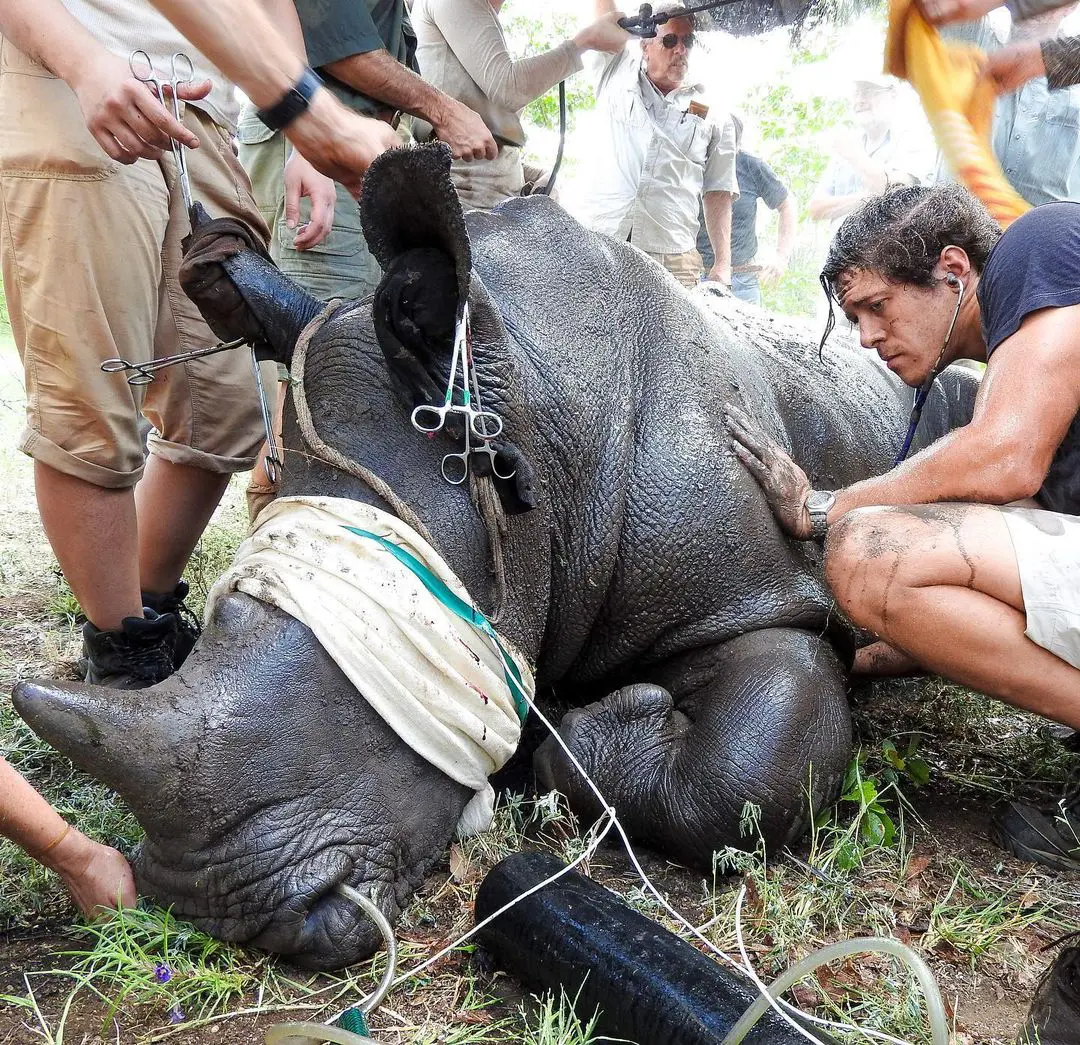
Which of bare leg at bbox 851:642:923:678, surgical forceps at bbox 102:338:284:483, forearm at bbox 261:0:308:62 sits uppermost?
forearm at bbox 261:0:308:62

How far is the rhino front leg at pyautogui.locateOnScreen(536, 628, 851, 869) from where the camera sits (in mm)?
2885

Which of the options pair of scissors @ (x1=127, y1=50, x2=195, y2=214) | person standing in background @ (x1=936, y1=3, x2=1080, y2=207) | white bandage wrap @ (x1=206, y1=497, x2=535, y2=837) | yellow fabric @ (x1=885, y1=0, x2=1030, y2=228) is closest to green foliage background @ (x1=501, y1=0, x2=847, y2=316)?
person standing in background @ (x1=936, y1=3, x2=1080, y2=207)

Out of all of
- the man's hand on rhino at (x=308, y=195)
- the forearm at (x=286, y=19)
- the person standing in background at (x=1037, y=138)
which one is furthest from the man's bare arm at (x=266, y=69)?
the person standing in background at (x=1037, y=138)

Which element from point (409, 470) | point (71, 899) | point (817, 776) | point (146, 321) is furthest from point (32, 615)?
point (817, 776)

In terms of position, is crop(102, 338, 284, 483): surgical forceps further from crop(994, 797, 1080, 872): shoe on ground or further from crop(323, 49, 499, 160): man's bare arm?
crop(994, 797, 1080, 872): shoe on ground

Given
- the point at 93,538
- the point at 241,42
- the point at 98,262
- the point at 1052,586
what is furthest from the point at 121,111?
the point at 1052,586

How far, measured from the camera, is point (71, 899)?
2.59 m

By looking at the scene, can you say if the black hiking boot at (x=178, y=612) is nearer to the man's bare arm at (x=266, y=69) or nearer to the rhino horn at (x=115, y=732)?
the rhino horn at (x=115, y=732)

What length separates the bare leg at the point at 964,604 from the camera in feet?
9.46

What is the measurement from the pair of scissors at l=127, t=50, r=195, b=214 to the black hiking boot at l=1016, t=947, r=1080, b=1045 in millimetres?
2942

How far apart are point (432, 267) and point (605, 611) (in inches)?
47.7

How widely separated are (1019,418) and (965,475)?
214 millimetres

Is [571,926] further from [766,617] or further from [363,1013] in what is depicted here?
[766,617]

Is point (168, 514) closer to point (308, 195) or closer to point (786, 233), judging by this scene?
point (308, 195)
